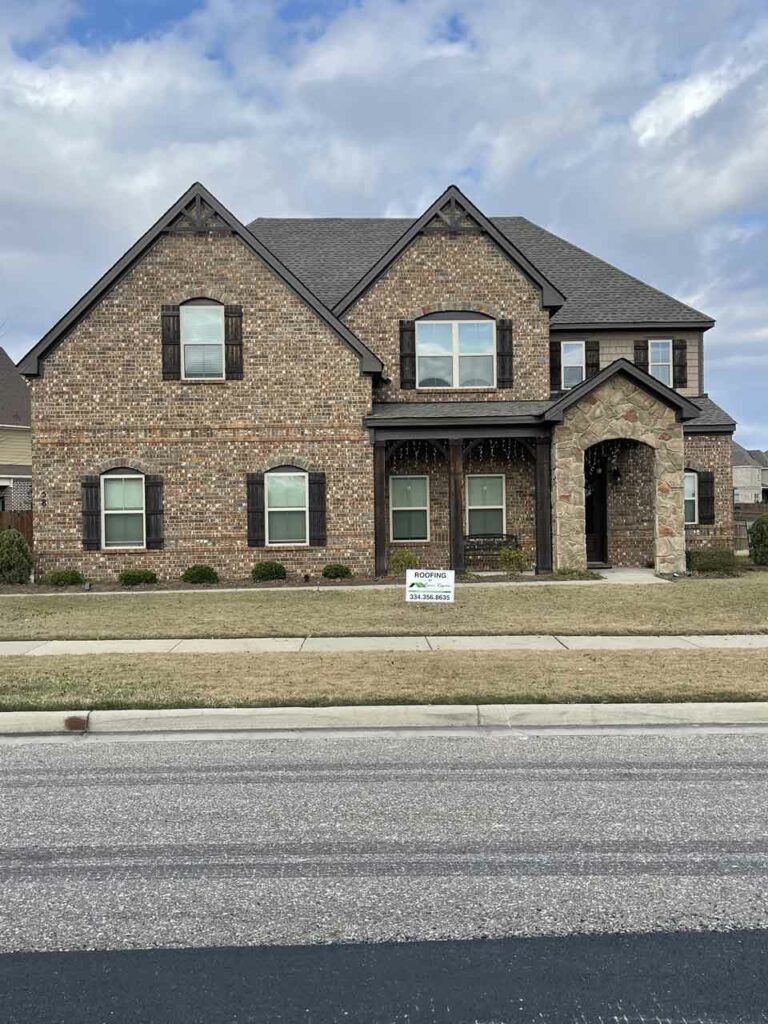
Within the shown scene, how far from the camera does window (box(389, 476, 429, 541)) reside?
71.5 ft

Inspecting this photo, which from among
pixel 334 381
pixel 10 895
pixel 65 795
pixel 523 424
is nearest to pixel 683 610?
pixel 523 424

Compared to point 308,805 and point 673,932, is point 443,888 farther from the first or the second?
point 308,805

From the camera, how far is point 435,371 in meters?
21.8

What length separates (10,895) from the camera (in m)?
4.49

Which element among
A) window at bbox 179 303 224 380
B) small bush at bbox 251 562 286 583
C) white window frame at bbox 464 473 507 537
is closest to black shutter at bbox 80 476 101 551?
window at bbox 179 303 224 380

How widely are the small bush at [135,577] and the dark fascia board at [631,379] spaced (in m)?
9.52

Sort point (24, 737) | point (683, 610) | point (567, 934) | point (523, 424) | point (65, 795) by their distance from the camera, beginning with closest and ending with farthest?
point (567, 934)
point (65, 795)
point (24, 737)
point (683, 610)
point (523, 424)

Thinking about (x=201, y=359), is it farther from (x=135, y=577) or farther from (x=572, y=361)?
(x=572, y=361)

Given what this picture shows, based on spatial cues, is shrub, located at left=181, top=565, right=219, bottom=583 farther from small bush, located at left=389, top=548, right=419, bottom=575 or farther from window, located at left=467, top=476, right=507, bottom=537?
window, located at left=467, top=476, right=507, bottom=537

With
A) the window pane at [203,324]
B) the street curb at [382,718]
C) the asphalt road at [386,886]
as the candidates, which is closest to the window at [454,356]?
the window pane at [203,324]

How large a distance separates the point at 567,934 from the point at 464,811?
1754 millimetres

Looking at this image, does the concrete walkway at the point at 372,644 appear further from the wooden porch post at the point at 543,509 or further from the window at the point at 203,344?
the window at the point at 203,344

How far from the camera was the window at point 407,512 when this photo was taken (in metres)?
21.8

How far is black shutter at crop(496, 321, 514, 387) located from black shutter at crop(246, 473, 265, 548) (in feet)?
20.8
